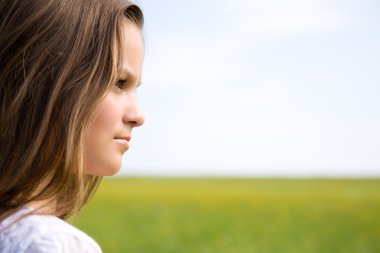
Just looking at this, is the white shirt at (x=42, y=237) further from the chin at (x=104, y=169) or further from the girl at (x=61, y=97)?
the chin at (x=104, y=169)

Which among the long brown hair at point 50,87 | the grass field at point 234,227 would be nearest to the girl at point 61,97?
the long brown hair at point 50,87

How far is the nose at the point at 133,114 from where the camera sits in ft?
6.12

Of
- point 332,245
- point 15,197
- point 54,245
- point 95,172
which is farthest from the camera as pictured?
point 332,245

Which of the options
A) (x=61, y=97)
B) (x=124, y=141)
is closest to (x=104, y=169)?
(x=124, y=141)

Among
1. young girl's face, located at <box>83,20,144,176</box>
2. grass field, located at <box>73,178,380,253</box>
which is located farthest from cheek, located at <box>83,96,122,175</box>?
grass field, located at <box>73,178,380,253</box>

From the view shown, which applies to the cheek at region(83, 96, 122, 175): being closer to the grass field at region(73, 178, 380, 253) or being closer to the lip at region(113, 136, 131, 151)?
the lip at region(113, 136, 131, 151)

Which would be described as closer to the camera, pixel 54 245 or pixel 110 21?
pixel 54 245

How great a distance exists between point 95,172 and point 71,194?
9 cm

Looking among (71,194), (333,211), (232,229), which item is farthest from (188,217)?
(71,194)

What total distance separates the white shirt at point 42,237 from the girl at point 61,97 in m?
0.06

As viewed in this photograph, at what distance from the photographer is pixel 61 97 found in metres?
1.80

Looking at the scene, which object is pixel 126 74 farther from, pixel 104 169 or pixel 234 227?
pixel 234 227

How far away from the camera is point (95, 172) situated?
1.87 m

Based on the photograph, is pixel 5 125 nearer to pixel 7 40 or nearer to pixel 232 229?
pixel 7 40
